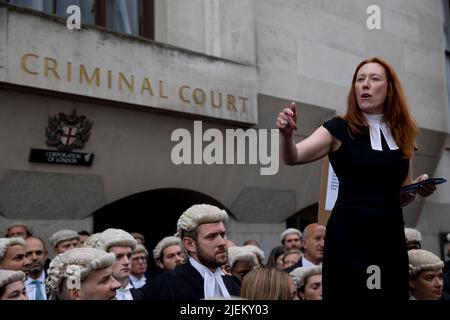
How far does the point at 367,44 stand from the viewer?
1095cm

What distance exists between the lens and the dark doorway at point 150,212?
934cm

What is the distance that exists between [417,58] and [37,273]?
28.7 feet

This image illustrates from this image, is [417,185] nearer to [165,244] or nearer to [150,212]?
[165,244]

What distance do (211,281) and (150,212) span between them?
673cm

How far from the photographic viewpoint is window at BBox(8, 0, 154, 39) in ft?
26.0

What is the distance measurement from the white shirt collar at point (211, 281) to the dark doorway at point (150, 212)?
17.1ft

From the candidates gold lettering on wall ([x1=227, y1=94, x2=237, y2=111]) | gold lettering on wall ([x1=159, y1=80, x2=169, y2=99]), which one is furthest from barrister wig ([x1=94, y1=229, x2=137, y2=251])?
gold lettering on wall ([x1=227, y1=94, x2=237, y2=111])

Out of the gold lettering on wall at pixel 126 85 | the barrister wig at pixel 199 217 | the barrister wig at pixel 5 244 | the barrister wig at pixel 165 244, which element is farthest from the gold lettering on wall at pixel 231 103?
the barrister wig at pixel 199 217

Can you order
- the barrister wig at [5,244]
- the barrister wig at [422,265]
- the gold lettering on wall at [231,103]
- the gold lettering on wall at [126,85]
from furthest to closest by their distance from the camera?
the gold lettering on wall at [231,103], the gold lettering on wall at [126,85], the barrister wig at [5,244], the barrister wig at [422,265]

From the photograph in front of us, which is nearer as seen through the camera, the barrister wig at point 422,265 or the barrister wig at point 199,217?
the barrister wig at point 199,217

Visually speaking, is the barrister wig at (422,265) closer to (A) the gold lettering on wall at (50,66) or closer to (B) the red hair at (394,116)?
(B) the red hair at (394,116)

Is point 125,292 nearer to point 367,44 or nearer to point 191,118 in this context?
point 191,118
